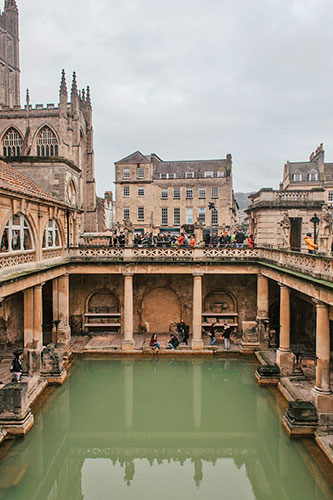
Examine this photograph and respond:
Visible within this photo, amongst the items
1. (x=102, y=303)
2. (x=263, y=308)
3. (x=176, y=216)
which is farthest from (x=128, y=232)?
(x=176, y=216)

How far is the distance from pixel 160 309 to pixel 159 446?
13.2m

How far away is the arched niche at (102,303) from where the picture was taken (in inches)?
1022

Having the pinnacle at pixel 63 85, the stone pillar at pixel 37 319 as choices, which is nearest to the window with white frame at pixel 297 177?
the pinnacle at pixel 63 85

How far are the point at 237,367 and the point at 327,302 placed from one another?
30.6 ft

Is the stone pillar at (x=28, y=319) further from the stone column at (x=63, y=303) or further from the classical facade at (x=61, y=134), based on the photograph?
the classical facade at (x=61, y=134)

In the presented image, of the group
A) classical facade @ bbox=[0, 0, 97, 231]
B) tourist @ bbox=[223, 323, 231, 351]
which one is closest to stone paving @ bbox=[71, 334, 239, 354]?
tourist @ bbox=[223, 323, 231, 351]

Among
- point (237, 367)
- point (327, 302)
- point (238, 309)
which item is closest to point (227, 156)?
point (238, 309)

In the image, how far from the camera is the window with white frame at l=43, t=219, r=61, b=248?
19.3m

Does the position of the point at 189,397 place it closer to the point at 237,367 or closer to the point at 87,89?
the point at 237,367

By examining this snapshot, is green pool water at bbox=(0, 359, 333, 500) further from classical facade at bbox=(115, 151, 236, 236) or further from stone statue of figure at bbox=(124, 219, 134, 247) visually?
classical facade at bbox=(115, 151, 236, 236)

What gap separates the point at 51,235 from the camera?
2025 centimetres

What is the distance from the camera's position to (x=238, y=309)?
2561 cm

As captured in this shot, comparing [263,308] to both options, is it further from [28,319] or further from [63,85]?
[63,85]

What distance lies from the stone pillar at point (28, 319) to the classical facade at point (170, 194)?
38142 mm
